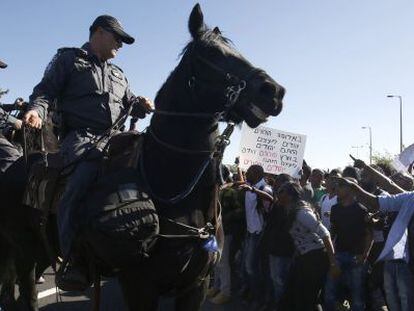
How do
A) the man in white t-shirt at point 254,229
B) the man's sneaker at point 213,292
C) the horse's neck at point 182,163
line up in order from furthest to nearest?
the man's sneaker at point 213,292
the man in white t-shirt at point 254,229
the horse's neck at point 182,163

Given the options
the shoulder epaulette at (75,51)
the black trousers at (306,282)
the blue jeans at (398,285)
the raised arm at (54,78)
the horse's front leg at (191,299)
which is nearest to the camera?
the horse's front leg at (191,299)

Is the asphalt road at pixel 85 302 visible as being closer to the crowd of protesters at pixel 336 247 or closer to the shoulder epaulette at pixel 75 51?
the crowd of protesters at pixel 336 247

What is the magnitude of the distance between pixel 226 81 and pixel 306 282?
383 centimetres

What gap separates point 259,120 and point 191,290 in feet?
4.63

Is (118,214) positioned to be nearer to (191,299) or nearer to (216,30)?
(191,299)

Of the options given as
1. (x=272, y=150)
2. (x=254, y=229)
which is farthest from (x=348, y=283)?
(x=272, y=150)

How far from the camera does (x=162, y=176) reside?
153 inches

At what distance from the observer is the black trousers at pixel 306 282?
664cm

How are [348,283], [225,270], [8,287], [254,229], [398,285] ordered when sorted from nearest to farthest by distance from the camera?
[398,285], [8,287], [348,283], [254,229], [225,270]

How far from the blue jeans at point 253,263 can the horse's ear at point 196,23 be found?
5.12 metres

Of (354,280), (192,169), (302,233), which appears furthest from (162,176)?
(354,280)

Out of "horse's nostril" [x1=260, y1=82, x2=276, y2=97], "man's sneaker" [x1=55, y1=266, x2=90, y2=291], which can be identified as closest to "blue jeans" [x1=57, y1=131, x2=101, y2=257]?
"man's sneaker" [x1=55, y1=266, x2=90, y2=291]

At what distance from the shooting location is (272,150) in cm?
967

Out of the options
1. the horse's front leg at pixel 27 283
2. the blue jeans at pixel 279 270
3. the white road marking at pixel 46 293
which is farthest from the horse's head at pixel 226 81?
the white road marking at pixel 46 293
